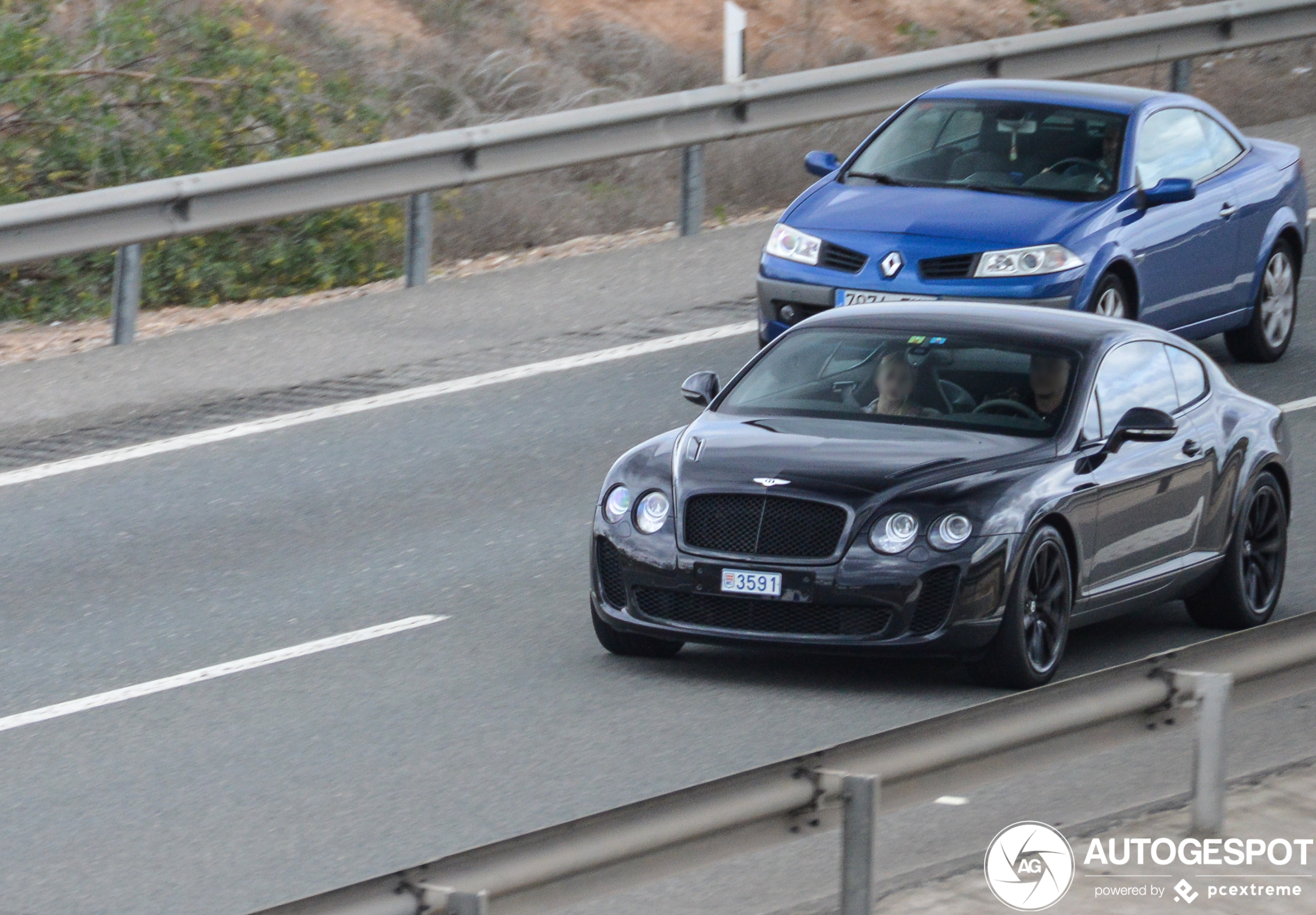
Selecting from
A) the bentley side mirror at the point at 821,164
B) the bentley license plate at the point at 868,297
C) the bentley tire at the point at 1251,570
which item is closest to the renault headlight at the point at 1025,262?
the bentley license plate at the point at 868,297

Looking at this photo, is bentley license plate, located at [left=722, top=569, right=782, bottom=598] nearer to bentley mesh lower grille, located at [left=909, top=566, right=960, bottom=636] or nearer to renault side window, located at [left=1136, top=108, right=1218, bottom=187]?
bentley mesh lower grille, located at [left=909, top=566, right=960, bottom=636]

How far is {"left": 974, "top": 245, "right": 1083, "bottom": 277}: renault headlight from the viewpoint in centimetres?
1384

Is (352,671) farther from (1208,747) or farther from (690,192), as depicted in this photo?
(690,192)

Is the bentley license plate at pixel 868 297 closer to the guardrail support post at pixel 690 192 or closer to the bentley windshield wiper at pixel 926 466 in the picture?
the bentley windshield wiper at pixel 926 466

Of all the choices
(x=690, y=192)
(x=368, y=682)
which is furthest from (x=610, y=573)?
(x=690, y=192)

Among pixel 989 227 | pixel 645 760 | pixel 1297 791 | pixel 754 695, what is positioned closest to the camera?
pixel 1297 791

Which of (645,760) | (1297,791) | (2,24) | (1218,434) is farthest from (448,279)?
(1297,791)

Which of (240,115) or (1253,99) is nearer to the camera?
(240,115)

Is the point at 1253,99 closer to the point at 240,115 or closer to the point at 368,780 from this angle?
the point at 240,115

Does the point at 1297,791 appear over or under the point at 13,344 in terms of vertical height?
over

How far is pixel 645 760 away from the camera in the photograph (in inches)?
338

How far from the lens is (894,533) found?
916 centimetres

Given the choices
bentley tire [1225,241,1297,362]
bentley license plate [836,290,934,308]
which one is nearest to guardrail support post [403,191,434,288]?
bentley license plate [836,290,934,308]

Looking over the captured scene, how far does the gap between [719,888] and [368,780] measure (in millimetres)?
1563
